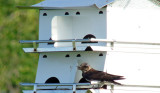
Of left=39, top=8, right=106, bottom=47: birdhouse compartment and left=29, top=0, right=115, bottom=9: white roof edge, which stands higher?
left=29, top=0, right=115, bottom=9: white roof edge

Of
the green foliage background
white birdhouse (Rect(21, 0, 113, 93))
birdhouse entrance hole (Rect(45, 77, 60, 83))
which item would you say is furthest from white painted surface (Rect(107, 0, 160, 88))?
the green foliage background

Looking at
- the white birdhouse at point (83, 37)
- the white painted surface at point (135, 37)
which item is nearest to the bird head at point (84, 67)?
the white birdhouse at point (83, 37)

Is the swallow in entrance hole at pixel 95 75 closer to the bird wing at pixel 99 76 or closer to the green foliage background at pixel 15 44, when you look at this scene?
the bird wing at pixel 99 76

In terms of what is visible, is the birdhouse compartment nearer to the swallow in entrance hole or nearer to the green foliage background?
the swallow in entrance hole

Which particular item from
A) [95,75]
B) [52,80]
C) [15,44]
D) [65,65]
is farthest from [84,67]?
[15,44]

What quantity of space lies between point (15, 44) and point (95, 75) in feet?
51.3

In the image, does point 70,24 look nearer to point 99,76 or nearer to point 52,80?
point 52,80

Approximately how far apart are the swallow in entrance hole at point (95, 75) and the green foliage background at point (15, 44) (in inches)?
545

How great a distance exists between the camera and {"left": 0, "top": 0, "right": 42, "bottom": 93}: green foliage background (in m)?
26.1

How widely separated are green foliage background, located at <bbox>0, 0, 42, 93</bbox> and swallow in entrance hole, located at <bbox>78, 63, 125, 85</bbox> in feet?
45.4

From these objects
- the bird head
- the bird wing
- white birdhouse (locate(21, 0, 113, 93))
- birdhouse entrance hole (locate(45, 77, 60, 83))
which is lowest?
birdhouse entrance hole (locate(45, 77, 60, 83))

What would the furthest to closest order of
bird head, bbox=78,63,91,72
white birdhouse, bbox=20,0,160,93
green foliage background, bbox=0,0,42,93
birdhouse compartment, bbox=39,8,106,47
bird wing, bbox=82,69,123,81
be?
green foliage background, bbox=0,0,42,93, birdhouse compartment, bbox=39,8,106,47, white birdhouse, bbox=20,0,160,93, bird head, bbox=78,63,91,72, bird wing, bbox=82,69,123,81

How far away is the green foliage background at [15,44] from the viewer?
85.6ft

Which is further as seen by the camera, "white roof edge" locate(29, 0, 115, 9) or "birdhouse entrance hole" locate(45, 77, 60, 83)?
"birdhouse entrance hole" locate(45, 77, 60, 83)
